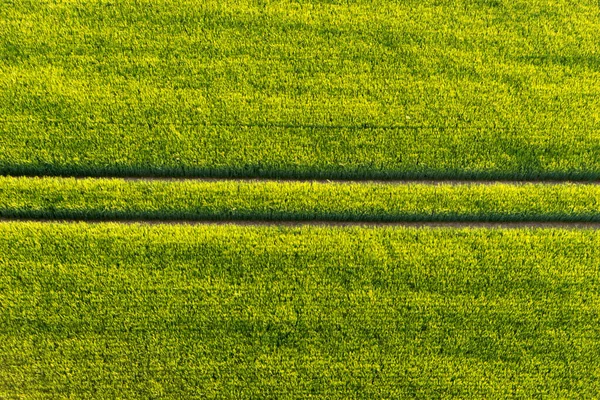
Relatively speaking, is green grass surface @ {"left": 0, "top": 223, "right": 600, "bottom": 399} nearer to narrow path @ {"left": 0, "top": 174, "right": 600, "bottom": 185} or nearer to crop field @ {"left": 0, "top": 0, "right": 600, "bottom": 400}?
crop field @ {"left": 0, "top": 0, "right": 600, "bottom": 400}

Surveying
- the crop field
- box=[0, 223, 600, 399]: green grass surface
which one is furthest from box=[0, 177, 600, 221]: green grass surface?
box=[0, 223, 600, 399]: green grass surface

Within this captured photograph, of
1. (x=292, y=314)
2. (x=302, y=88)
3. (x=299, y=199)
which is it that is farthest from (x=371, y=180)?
(x=292, y=314)

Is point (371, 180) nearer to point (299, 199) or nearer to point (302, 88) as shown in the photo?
point (299, 199)

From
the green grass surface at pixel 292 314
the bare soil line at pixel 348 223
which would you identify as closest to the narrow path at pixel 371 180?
the bare soil line at pixel 348 223

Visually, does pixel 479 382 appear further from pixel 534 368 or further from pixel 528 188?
pixel 528 188

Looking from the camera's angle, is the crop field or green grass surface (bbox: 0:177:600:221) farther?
green grass surface (bbox: 0:177:600:221)

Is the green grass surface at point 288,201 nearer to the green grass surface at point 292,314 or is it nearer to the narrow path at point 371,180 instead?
the narrow path at point 371,180
